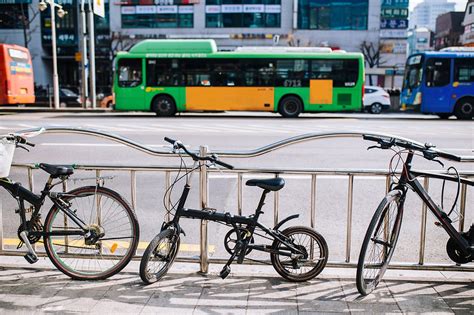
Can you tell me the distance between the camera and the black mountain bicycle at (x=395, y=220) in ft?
11.4

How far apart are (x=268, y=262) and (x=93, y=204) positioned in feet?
5.08

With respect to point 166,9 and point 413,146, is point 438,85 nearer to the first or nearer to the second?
point 413,146

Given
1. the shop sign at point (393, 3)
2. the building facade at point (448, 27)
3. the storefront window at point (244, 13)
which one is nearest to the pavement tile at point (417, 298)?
the storefront window at point (244, 13)

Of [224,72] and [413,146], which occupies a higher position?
[224,72]

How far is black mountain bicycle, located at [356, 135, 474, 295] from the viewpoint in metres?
3.49

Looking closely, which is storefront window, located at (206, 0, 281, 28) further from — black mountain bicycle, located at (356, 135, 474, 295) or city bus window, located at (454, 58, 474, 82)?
black mountain bicycle, located at (356, 135, 474, 295)

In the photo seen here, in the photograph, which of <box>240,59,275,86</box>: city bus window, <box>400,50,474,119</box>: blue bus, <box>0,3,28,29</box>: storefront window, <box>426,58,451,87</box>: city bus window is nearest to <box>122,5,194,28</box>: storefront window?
<box>0,3,28,29</box>: storefront window

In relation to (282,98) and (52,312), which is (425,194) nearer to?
(52,312)

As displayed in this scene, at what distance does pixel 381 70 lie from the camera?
47219 mm

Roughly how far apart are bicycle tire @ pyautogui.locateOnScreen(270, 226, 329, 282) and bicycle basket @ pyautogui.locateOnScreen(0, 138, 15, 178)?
216cm

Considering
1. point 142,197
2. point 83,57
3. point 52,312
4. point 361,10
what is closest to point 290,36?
point 361,10

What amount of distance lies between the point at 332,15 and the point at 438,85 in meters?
29.7

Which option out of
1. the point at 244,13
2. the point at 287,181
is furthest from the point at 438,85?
the point at 244,13

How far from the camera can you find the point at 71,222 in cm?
384
